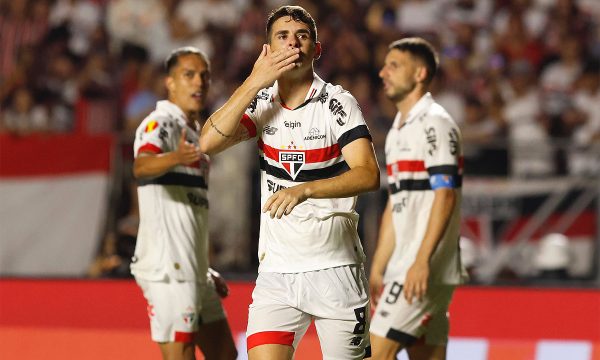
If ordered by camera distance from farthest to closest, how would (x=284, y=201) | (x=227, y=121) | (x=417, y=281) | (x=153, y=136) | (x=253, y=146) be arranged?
(x=253, y=146), (x=153, y=136), (x=417, y=281), (x=227, y=121), (x=284, y=201)

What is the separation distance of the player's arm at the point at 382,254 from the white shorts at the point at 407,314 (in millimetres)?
212

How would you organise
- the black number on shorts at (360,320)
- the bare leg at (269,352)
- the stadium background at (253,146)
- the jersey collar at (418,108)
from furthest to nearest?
the stadium background at (253,146) → the jersey collar at (418,108) → the black number on shorts at (360,320) → the bare leg at (269,352)

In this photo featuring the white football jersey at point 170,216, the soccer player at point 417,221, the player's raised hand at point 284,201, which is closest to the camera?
the player's raised hand at point 284,201

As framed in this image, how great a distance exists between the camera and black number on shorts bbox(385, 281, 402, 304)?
228 inches

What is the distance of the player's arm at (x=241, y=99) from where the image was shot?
4.46 m

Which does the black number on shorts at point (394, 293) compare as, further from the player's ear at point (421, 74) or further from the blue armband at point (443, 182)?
the player's ear at point (421, 74)

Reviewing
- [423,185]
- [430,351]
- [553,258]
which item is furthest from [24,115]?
[430,351]

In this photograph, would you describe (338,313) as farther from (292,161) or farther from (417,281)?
(417,281)

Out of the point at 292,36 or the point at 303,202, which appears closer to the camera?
the point at 292,36

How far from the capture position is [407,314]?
5.74 meters

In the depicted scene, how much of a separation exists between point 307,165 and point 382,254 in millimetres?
1484

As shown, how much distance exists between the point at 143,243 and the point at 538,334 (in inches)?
130

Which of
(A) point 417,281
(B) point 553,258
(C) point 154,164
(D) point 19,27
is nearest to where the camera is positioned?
(A) point 417,281

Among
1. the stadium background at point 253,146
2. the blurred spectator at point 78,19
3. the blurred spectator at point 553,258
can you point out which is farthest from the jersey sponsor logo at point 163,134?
the blurred spectator at point 78,19
